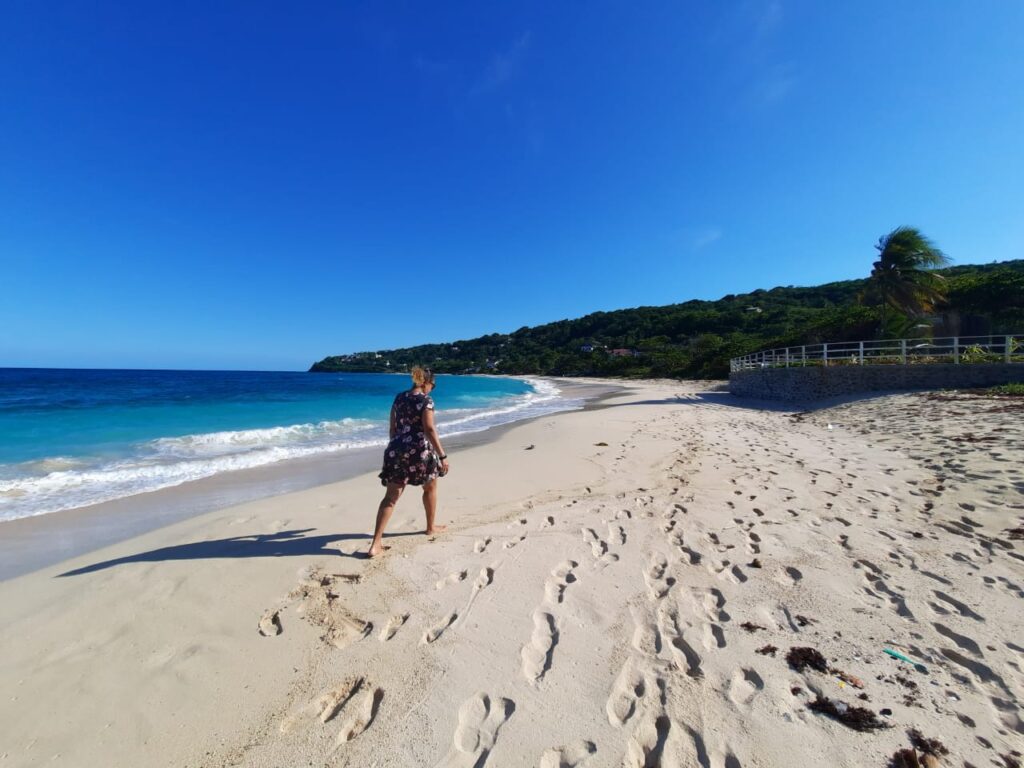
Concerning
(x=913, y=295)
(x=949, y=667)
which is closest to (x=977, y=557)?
(x=949, y=667)

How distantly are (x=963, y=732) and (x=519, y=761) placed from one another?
1.95 metres

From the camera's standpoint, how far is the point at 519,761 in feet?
6.22

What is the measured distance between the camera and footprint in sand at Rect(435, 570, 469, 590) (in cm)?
349

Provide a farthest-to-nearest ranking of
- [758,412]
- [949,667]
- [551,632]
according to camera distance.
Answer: [758,412] → [551,632] → [949,667]

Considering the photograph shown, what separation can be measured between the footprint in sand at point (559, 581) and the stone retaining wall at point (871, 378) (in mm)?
15028

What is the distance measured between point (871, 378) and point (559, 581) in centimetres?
1582

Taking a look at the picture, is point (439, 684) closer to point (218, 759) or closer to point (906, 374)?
point (218, 759)

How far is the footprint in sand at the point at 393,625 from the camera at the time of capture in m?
2.84

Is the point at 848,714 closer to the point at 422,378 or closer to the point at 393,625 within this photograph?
the point at 393,625

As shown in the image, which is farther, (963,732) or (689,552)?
(689,552)

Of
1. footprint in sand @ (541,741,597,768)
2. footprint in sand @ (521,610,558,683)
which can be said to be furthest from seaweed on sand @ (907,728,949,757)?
footprint in sand @ (521,610,558,683)

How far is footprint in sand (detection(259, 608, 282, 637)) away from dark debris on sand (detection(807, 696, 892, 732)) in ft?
10.5

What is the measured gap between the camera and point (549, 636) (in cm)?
278

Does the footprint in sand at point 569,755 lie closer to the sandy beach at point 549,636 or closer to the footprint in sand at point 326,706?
the sandy beach at point 549,636
